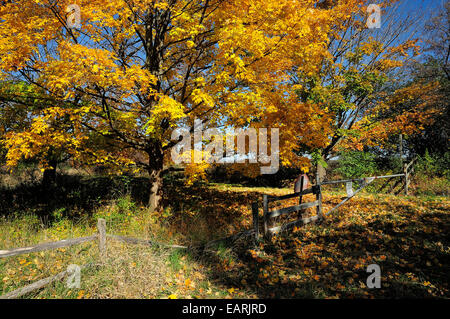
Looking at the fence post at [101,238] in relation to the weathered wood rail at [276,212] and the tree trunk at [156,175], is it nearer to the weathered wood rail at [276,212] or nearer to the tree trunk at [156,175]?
the weathered wood rail at [276,212]

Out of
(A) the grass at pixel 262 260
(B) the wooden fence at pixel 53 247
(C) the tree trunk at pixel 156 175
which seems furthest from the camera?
(C) the tree trunk at pixel 156 175

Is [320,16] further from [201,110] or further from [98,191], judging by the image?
[98,191]

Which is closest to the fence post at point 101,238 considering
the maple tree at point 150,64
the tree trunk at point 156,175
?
the maple tree at point 150,64

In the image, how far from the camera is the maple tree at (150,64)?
18.4 feet

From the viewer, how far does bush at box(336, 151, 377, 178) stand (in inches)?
616

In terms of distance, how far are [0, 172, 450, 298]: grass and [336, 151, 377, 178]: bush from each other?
729cm

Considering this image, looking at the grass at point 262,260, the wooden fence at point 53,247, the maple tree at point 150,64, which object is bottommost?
the grass at point 262,260

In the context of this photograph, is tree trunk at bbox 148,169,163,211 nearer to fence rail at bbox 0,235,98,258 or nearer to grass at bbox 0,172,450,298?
grass at bbox 0,172,450,298

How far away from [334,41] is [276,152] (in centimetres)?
1049

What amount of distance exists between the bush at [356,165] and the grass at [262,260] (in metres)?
7.29

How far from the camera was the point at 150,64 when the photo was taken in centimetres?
805

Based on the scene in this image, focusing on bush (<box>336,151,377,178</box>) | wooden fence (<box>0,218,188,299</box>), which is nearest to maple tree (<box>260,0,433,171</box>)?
bush (<box>336,151,377,178</box>)

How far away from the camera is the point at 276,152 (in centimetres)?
718

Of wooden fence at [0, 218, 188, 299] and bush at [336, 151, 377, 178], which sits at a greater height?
bush at [336, 151, 377, 178]
